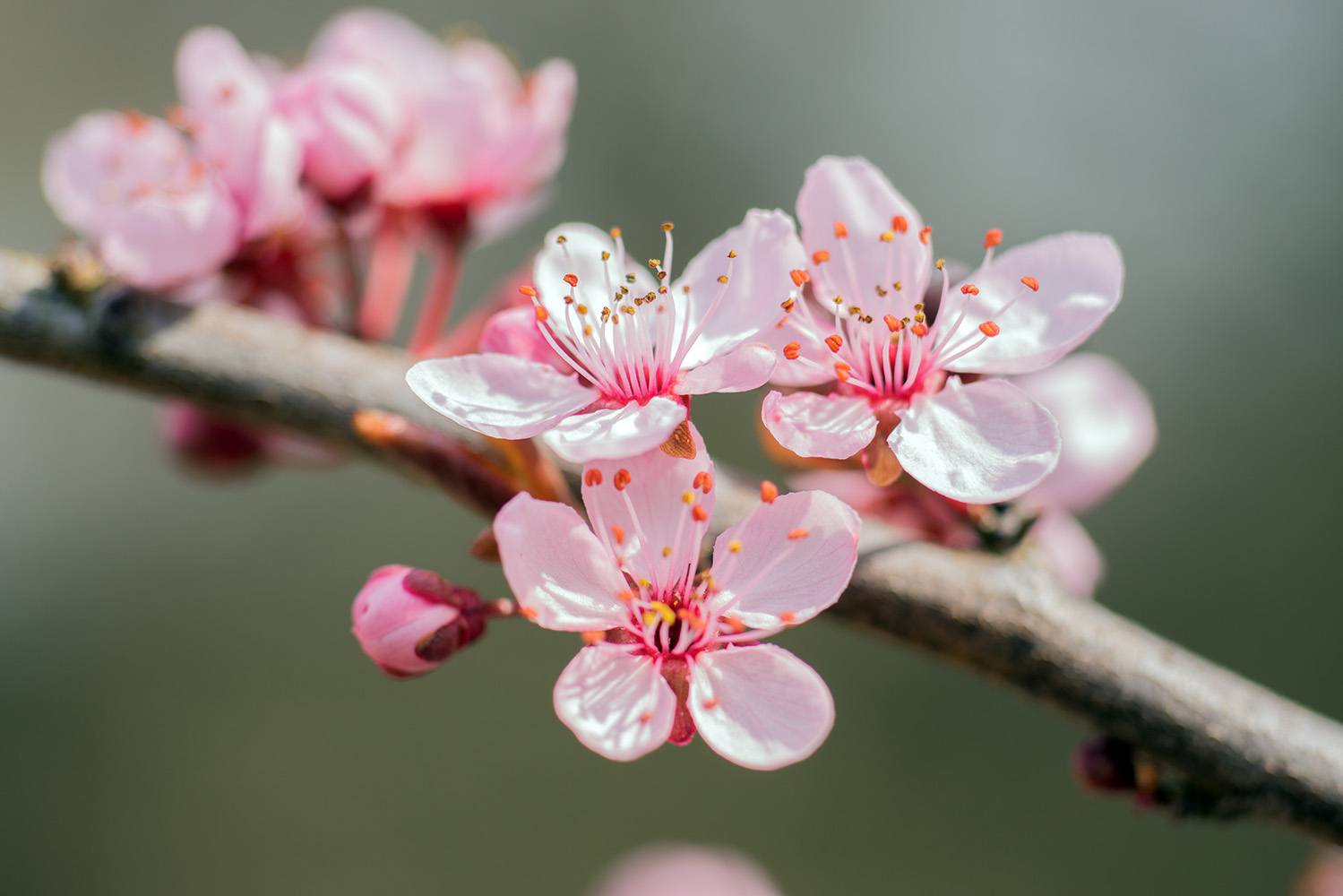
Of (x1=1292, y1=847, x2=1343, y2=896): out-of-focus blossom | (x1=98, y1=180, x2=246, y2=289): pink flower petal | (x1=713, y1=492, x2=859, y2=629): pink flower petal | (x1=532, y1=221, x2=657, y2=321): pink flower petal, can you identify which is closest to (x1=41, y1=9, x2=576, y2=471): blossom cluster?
(x1=98, y1=180, x2=246, y2=289): pink flower petal

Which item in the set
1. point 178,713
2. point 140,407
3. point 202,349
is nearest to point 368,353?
point 202,349

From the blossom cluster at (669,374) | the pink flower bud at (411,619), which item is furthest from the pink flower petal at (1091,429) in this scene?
the pink flower bud at (411,619)

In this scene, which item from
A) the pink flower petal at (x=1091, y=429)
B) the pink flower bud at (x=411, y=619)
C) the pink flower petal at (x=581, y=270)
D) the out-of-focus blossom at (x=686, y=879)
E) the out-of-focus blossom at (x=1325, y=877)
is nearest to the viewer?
the pink flower bud at (x=411, y=619)

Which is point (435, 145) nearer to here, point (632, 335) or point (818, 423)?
point (632, 335)

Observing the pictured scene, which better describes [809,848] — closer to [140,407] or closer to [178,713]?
[178,713]

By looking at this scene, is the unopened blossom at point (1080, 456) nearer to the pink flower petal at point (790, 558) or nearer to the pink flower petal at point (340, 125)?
the pink flower petal at point (790, 558)

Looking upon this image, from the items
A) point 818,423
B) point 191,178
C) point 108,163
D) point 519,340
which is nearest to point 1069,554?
point 818,423
